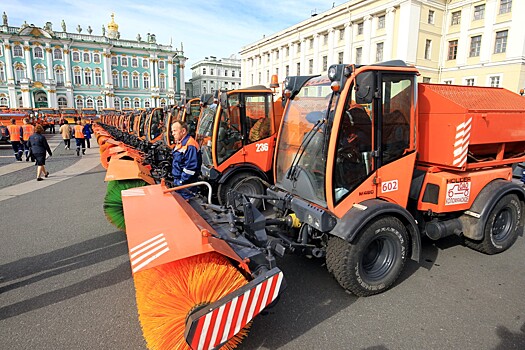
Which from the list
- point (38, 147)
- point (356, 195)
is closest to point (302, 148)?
point (356, 195)

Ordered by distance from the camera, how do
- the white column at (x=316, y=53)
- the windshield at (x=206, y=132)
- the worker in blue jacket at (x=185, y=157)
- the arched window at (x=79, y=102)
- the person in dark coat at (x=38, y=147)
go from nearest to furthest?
the worker in blue jacket at (x=185, y=157)
the windshield at (x=206, y=132)
the person in dark coat at (x=38, y=147)
the white column at (x=316, y=53)
the arched window at (x=79, y=102)

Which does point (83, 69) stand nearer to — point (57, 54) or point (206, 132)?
point (57, 54)

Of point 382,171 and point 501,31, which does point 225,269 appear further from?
point 501,31

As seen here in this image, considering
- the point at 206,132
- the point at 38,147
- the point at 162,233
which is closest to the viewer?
the point at 162,233

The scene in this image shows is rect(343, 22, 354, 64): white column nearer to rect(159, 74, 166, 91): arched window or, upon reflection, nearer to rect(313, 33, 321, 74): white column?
rect(313, 33, 321, 74): white column

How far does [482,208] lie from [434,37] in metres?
43.4

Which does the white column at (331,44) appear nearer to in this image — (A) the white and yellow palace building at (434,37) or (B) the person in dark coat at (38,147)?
(A) the white and yellow palace building at (434,37)

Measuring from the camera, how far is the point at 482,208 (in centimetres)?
422

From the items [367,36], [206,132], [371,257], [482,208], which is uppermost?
[367,36]

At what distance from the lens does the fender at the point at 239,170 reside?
6.54 meters

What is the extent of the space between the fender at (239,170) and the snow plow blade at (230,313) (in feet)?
13.4

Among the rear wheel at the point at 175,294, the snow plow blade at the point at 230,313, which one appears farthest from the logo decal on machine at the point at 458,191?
the rear wheel at the point at 175,294

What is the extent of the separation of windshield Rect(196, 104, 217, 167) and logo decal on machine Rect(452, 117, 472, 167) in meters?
4.46

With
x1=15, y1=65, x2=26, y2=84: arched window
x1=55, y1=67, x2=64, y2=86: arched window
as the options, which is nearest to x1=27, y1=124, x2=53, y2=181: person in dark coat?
x1=55, y1=67, x2=64, y2=86: arched window
